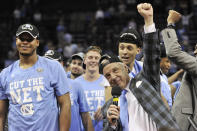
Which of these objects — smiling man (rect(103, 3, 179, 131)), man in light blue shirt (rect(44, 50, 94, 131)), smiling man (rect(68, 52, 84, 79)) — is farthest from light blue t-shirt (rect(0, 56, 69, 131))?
smiling man (rect(68, 52, 84, 79))

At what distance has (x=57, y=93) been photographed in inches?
194

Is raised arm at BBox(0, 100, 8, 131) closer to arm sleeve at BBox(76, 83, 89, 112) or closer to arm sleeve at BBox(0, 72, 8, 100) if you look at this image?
arm sleeve at BBox(0, 72, 8, 100)

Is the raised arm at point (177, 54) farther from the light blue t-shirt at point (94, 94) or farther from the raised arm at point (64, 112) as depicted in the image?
the light blue t-shirt at point (94, 94)

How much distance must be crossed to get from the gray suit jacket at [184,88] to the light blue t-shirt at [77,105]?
2.34m

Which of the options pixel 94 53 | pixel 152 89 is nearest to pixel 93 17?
pixel 94 53

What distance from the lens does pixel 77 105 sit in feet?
21.8

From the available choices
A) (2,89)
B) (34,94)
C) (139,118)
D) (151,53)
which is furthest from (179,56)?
(2,89)

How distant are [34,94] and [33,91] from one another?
0.04 metres

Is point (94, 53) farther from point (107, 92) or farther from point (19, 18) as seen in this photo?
point (19, 18)

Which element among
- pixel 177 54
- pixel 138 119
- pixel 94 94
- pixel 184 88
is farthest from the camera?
pixel 94 94

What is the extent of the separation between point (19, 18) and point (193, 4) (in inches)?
358

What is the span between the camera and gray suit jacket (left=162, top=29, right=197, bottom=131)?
4.36m

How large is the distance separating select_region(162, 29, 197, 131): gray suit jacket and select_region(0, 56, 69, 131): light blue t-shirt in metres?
1.32

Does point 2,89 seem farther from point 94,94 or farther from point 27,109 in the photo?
point 94,94
